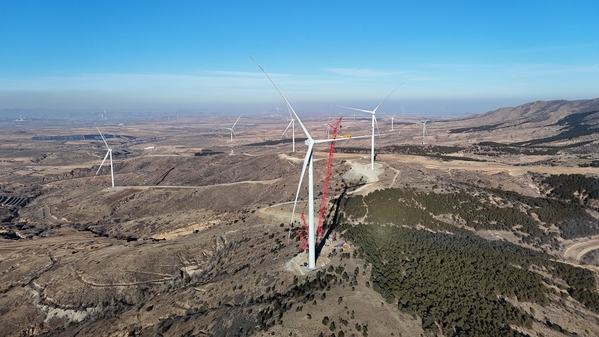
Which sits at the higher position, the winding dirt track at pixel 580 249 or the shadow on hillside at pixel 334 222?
the shadow on hillside at pixel 334 222

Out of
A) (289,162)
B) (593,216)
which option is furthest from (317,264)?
(289,162)

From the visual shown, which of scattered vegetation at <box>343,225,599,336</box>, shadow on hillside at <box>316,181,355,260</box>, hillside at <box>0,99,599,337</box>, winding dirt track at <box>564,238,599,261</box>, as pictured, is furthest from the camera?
winding dirt track at <box>564,238,599,261</box>

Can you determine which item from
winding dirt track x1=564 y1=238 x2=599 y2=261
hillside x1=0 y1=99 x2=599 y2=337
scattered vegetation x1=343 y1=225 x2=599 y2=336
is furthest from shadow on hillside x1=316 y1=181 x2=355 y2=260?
winding dirt track x1=564 y1=238 x2=599 y2=261

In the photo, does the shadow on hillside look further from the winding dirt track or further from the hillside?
the winding dirt track

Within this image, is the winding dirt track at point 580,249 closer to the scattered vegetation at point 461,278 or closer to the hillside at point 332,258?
the hillside at point 332,258

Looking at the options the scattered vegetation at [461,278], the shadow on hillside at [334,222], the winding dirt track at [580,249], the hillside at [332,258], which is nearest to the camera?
the scattered vegetation at [461,278]

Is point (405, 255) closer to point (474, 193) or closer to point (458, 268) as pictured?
point (458, 268)

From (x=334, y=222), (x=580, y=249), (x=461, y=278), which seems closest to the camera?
(x=461, y=278)

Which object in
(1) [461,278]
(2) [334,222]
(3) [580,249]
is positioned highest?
(1) [461,278]

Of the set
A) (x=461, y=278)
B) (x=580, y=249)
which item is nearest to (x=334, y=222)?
(x=461, y=278)

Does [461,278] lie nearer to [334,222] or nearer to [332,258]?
[332,258]

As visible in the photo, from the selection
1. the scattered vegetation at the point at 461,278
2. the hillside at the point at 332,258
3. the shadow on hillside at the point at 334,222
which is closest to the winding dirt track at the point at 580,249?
the hillside at the point at 332,258
